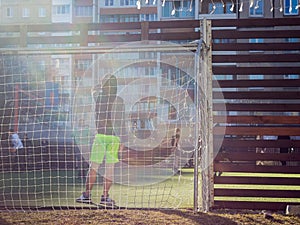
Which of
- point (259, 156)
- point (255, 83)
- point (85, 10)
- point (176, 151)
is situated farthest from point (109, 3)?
point (259, 156)

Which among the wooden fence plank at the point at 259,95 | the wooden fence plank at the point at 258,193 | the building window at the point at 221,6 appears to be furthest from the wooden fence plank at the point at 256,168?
the building window at the point at 221,6

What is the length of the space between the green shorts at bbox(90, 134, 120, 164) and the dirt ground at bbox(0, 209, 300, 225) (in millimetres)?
868

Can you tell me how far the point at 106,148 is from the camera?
6.18 metres

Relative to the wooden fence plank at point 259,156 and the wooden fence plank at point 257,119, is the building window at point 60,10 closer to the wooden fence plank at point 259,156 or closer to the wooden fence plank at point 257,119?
the wooden fence plank at point 257,119

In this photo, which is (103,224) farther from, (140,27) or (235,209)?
(140,27)

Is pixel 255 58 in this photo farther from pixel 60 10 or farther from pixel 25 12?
pixel 60 10

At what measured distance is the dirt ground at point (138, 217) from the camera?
16.2ft

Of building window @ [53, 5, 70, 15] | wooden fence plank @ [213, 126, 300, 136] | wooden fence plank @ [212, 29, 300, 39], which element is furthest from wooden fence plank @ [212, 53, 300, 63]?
building window @ [53, 5, 70, 15]

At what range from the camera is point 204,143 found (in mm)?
5715

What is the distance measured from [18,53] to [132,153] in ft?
21.5

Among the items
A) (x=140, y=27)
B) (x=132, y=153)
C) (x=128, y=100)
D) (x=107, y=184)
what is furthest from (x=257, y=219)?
(x=128, y=100)

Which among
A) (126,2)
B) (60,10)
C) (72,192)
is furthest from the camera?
(60,10)

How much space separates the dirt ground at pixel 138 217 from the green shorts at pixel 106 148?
0.87 meters

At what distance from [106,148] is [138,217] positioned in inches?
52.8
